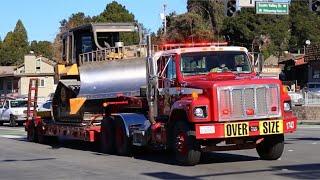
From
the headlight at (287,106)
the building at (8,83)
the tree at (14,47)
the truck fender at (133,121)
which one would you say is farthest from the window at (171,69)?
the tree at (14,47)

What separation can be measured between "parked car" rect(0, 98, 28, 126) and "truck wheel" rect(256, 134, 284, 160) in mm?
25454

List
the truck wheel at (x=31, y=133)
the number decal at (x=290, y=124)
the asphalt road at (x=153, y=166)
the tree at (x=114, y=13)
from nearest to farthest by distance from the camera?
the asphalt road at (x=153, y=166)
the number decal at (x=290, y=124)
the truck wheel at (x=31, y=133)
the tree at (x=114, y=13)

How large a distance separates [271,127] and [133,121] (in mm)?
4092

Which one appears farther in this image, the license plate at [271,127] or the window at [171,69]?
the window at [171,69]

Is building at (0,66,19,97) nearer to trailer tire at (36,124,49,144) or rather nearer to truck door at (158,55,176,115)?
trailer tire at (36,124,49,144)

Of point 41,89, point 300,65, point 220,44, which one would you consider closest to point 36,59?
point 41,89

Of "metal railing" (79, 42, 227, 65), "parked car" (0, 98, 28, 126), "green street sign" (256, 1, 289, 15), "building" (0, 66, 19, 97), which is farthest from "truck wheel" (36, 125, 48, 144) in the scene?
"building" (0, 66, 19, 97)

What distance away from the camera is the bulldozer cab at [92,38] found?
20.5 m

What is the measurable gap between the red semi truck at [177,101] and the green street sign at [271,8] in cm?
1787

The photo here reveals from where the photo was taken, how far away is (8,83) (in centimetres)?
8338

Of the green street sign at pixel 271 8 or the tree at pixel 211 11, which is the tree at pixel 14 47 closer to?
the tree at pixel 211 11

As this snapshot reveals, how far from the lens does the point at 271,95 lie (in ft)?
45.3

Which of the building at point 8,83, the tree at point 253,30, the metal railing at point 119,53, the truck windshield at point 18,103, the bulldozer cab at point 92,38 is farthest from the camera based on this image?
the building at point 8,83

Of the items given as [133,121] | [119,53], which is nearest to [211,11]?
[119,53]
